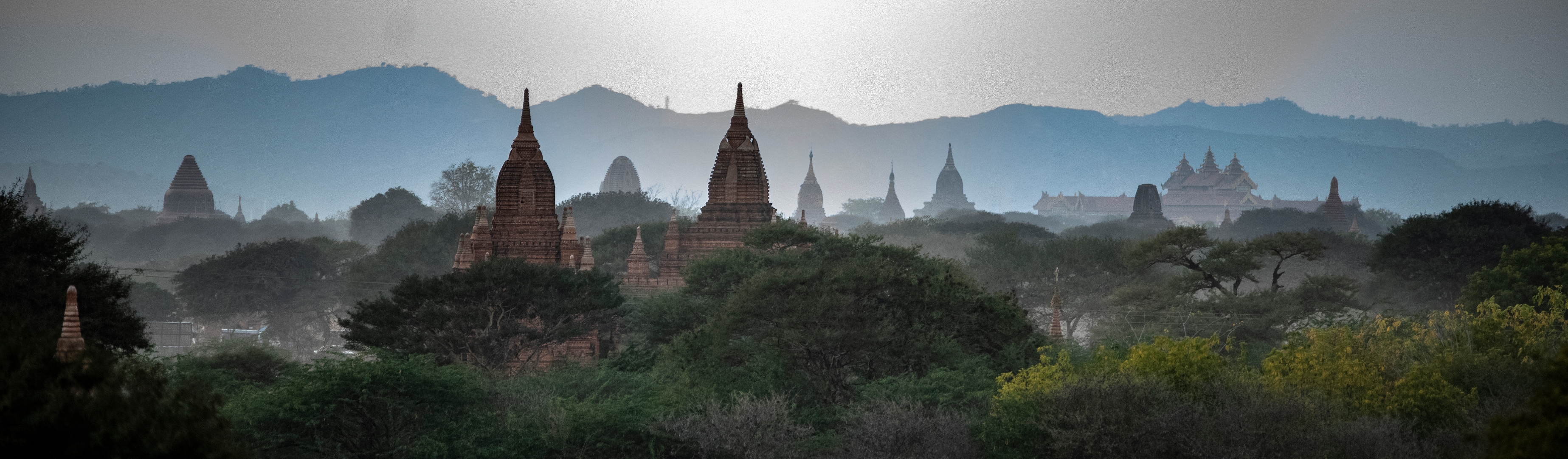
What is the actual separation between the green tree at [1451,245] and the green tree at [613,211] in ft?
225

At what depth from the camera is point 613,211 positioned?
116 metres

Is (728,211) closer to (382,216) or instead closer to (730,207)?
(730,207)

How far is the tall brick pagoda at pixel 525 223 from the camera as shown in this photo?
39.8 metres

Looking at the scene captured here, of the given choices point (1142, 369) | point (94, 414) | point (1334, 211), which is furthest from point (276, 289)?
point (1334, 211)

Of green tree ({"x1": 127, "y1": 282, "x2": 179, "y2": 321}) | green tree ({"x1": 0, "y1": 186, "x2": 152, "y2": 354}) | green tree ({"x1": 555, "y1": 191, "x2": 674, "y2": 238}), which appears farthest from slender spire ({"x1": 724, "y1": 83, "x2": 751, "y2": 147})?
green tree ({"x1": 555, "y1": 191, "x2": 674, "y2": 238})

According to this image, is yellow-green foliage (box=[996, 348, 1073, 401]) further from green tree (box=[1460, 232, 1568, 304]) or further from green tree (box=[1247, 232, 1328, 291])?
green tree (box=[1247, 232, 1328, 291])

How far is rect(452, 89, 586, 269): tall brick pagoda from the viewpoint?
131ft

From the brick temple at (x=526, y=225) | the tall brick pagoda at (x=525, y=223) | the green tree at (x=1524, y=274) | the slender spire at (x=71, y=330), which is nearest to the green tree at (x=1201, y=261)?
the green tree at (x=1524, y=274)

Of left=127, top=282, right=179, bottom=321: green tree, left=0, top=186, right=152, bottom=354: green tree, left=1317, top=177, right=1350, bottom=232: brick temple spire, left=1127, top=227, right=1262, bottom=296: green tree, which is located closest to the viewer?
left=0, top=186, right=152, bottom=354: green tree

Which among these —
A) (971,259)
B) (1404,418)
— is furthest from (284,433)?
(971,259)

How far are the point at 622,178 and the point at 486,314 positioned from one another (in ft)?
385

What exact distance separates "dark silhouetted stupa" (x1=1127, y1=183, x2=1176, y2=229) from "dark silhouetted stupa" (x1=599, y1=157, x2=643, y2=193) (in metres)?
57.0

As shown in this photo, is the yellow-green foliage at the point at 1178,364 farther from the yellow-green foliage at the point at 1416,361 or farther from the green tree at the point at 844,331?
the green tree at the point at 844,331

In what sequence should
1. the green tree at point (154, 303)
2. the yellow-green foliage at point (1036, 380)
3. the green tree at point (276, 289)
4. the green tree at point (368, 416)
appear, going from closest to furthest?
the green tree at point (368, 416), the yellow-green foliage at point (1036, 380), the green tree at point (154, 303), the green tree at point (276, 289)
